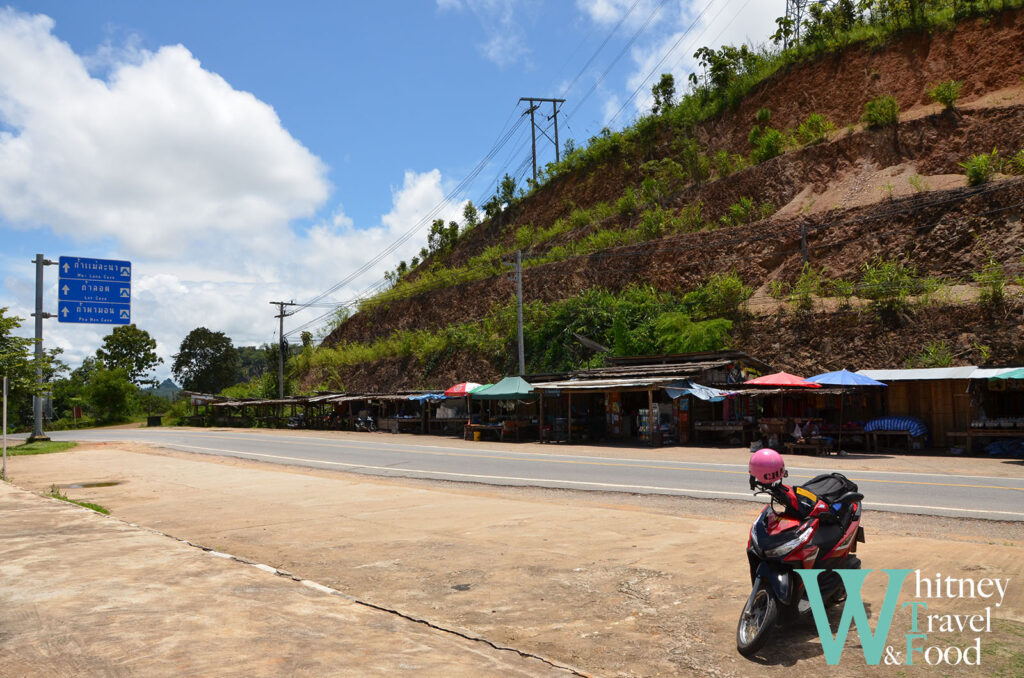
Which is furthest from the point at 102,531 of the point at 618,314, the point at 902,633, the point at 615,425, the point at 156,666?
the point at 618,314

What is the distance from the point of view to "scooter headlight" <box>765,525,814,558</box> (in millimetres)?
5402

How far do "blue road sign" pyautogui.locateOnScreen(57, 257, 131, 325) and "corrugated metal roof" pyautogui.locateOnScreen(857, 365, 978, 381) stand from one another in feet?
90.5

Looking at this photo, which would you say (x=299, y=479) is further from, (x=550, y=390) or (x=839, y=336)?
(x=839, y=336)

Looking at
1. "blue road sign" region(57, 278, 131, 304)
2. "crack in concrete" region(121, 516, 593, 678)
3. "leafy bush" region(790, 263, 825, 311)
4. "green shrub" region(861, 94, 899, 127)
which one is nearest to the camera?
"crack in concrete" region(121, 516, 593, 678)

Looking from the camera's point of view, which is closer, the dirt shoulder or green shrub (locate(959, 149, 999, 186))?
the dirt shoulder

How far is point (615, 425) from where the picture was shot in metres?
30.0

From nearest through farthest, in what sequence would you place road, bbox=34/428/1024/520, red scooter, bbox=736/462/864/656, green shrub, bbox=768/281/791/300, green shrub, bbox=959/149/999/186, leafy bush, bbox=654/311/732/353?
red scooter, bbox=736/462/864/656 < road, bbox=34/428/1024/520 < green shrub, bbox=959/149/999/186 < leafy bush, bbox=654/311/732/353 < green shrub, bbox=768/281/791/300

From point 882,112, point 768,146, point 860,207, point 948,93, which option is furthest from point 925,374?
point 768,146

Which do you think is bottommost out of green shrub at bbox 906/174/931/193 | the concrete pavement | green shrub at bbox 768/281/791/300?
the concrete pavement

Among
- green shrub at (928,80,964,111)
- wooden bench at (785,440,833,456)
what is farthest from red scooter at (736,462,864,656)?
green shrub at (928,80,964,111)

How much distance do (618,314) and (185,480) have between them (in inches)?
1082

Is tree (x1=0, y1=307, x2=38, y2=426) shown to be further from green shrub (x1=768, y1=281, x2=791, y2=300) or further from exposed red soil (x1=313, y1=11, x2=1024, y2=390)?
green shrub (x1=768, y1=281, x2=791, y2=300)

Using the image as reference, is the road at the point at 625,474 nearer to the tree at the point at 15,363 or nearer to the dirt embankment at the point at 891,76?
the tree at the point at 15,363

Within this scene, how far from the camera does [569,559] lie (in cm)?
809
